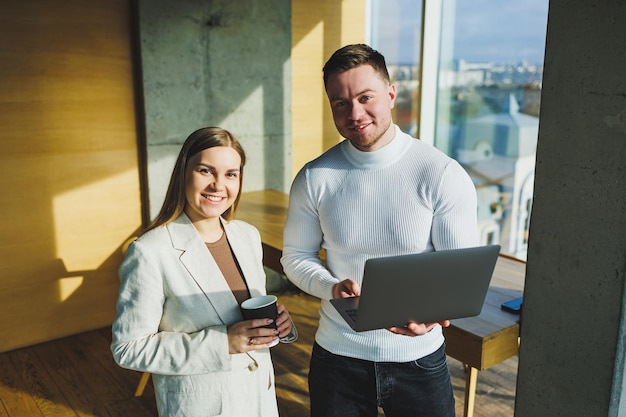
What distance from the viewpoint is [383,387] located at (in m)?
1.53

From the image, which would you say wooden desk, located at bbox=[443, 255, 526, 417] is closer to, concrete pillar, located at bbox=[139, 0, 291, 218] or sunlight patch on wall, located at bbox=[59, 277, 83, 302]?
concrete pillar, located at bbox=[139, 0, 291, 218]

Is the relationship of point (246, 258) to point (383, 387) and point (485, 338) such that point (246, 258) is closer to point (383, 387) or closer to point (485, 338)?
point (383, 387)

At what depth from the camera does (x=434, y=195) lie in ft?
4.89

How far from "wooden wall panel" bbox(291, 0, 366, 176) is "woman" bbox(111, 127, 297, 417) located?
313 cm

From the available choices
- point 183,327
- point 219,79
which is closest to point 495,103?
point 219,79

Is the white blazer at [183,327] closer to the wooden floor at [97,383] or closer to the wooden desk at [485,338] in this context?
the wooden desk at [485,338]

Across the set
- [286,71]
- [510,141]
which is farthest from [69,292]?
[510,141]

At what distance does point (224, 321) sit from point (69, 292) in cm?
262

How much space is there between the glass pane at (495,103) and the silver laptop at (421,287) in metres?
2.79

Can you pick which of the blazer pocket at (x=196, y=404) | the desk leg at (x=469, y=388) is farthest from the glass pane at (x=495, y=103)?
the blazer pocket at (x=196, y=404)

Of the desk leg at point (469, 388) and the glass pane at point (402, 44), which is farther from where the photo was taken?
the glass pane at point (402, 44)

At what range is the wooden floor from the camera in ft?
9.45

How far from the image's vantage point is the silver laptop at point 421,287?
4.18 ft

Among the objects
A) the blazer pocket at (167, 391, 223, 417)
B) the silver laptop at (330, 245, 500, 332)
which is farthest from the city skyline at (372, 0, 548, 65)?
the blazer pocket at (167, 391, 223, 417)
